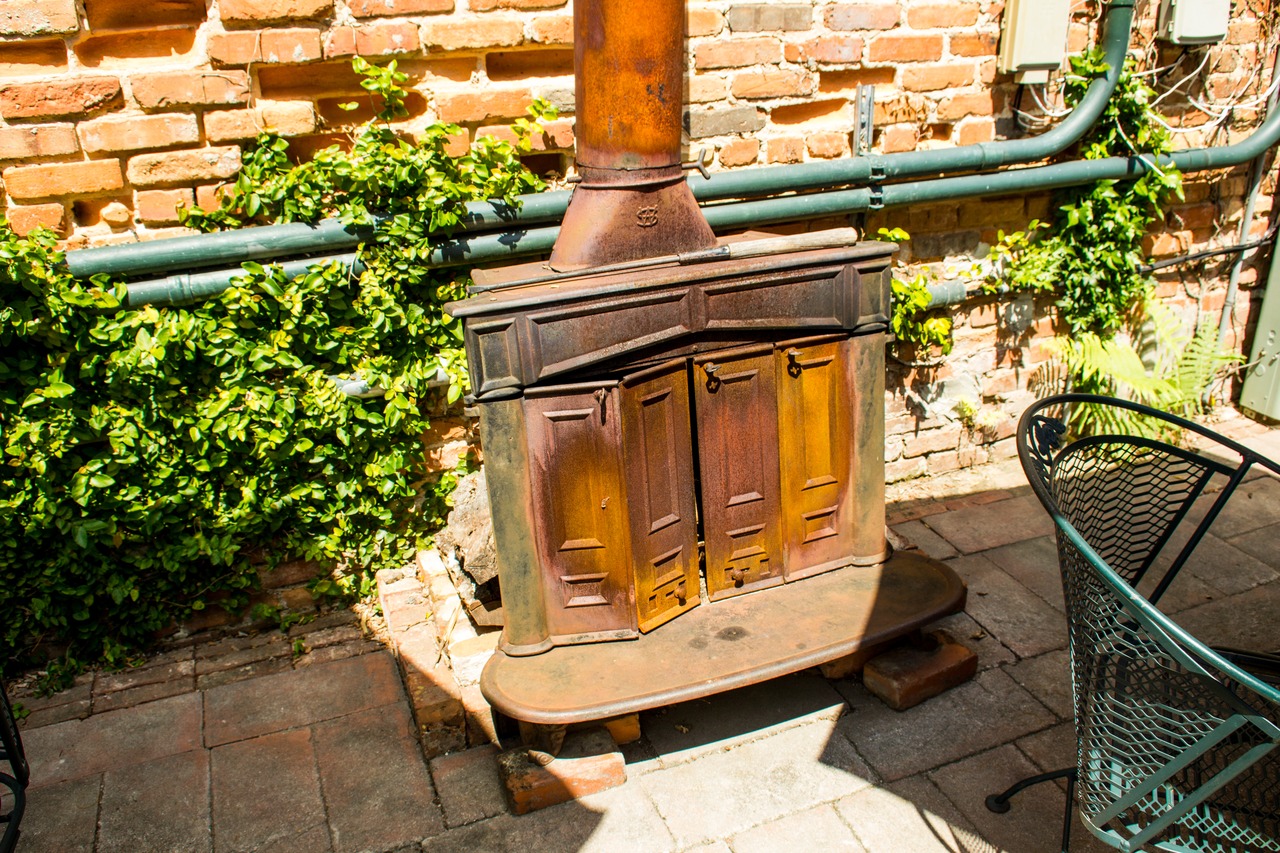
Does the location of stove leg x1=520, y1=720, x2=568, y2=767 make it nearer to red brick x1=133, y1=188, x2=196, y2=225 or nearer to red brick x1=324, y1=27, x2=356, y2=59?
red brick x1=133, y1=188, x2=196, y2=225

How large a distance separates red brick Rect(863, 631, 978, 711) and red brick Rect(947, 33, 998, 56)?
2.59m

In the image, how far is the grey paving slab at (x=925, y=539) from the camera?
4.30 meters

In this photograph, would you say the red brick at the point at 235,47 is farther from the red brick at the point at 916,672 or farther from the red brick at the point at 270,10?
the red brick at the point at 916,672

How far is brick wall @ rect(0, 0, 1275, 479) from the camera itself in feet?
10.9

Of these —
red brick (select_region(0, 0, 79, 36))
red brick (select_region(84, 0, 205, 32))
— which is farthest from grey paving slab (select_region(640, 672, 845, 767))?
red brick (select_region(0, 0, 79, 36))

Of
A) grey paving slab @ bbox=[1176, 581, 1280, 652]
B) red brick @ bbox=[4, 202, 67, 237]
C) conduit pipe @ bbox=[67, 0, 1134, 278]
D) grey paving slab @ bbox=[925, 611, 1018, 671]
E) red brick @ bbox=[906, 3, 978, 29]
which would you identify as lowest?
grey paving slab @ bbox=[1176, 581, 1280, 652]

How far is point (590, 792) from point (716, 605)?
77 cm

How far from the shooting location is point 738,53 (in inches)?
156

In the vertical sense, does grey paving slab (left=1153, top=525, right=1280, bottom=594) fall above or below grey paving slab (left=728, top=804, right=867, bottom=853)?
below

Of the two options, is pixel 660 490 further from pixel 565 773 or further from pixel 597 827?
pixel 597 827

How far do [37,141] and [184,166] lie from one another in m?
0.45

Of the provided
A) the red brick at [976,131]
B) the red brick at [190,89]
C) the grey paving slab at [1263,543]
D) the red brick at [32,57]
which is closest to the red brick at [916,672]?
the grey paving slab at [1263,543]

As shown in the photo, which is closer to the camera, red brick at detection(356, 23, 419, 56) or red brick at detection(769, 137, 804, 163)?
red brick at detection(356, 23, 419, 56)

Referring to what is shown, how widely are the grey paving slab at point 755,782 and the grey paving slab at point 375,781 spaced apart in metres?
0.71
